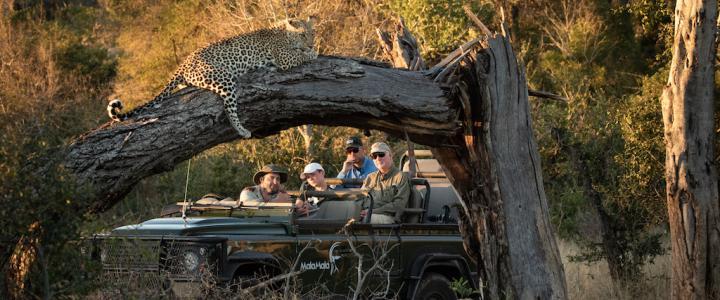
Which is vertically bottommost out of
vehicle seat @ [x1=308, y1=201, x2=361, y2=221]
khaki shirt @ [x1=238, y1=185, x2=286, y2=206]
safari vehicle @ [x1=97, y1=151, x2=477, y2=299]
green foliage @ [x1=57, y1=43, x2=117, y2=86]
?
safari vehicle @ [x1=97, y1=151, x2=477, y2=299]

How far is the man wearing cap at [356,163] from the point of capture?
12477 millimetres

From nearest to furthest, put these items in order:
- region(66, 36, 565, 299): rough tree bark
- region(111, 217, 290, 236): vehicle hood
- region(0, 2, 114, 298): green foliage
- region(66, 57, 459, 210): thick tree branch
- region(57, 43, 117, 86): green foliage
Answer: region(0, 2, 114, 298): green foliage
region(66, 57, 459, 210): thick tree branch
region(66, 36, 565, 299): rough tree bark
region(111, 217, 290, 236): vehicle hood
region(57, 43, 117, 86): green foliage

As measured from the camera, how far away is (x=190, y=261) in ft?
29.8

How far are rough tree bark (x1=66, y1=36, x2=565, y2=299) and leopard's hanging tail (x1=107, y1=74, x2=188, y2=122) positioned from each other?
0.31 ft

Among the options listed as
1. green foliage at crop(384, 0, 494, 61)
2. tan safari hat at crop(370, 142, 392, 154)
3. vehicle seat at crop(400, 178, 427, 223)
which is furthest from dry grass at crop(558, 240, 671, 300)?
green foliage at crop(384, 0, 494, 61)

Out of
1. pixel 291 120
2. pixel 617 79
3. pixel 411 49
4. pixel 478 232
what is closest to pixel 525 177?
pixel 478 232

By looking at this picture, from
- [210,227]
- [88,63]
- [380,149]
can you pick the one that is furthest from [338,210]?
[88,63]

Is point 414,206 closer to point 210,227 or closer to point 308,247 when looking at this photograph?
point 308,247

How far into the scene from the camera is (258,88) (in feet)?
26.3

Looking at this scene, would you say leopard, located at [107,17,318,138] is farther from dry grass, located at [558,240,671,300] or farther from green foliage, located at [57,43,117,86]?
green foliage, located at [57,43,117,86]

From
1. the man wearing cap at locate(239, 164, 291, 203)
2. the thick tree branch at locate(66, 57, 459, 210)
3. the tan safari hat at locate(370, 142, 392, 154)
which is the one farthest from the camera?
the tan safari hat at locate(370, 142, 392, 154)

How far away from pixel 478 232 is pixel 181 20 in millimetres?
20245

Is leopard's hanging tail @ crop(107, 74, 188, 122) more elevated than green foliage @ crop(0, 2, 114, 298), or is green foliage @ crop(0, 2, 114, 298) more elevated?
leopard's hanging tail @ crop(107, 74, 188, 122)

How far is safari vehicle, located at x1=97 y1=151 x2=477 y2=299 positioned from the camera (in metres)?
9.04
